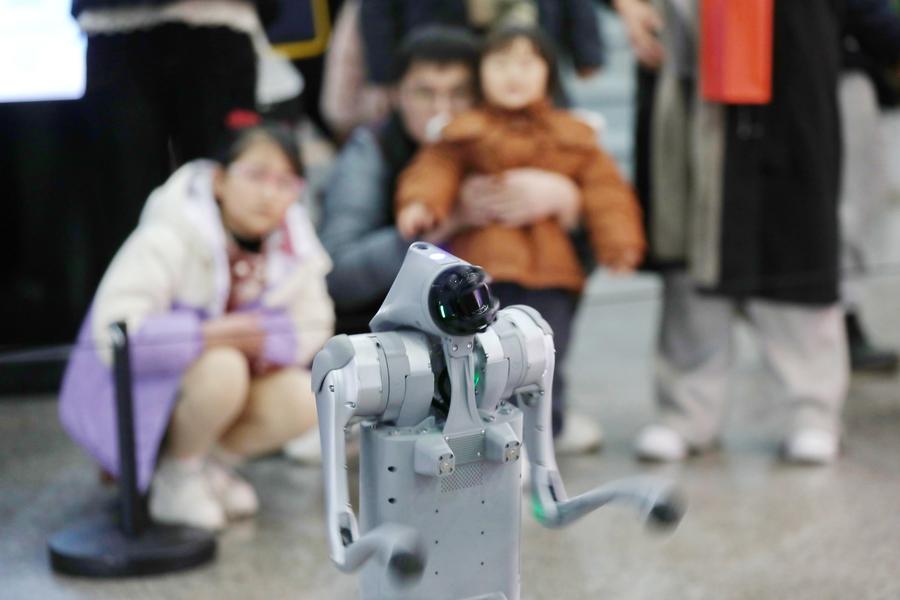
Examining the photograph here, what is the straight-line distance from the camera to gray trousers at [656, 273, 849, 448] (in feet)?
6.83

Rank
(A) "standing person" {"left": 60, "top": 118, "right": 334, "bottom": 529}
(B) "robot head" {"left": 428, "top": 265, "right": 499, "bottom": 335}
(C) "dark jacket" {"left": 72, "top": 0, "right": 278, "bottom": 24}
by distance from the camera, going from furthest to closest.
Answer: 1. (A) "standing person" {"left": 60, "top": 118, "right": 334, "bottom": 529}
2. (C) "dark jacket" {"left": 72, "top": 0, "right": 278, "bottom": 24}
3. (B) "robot head" {"left": 428, "top": 265, "right": 499, "bottom": 335}

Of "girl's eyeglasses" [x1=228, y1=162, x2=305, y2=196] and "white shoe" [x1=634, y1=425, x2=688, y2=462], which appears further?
"white shoe" [x1=634, y1=425, x2=688, y2=462]

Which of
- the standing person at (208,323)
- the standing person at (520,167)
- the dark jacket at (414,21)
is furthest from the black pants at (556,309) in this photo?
the dark jacket at (414,21)

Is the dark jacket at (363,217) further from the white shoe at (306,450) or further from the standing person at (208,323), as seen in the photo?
the white shoe at (306,450)

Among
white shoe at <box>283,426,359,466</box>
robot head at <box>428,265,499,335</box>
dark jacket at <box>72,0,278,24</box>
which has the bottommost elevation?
white shoe at <box>283,426,359,466</box>

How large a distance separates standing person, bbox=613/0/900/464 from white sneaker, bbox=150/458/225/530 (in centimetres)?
68

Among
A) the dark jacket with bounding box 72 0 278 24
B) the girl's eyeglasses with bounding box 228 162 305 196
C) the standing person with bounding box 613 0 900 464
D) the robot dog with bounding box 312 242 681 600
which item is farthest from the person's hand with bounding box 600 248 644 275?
the robot dog with bounding box 312 242 681 600

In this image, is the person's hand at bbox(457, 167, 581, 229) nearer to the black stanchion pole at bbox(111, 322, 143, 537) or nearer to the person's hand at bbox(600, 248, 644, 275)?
the person's hand at bbox(600, 248, 644, 275)

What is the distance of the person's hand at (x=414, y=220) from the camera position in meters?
1.73

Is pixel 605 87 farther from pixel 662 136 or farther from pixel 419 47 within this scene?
pixel 419 47

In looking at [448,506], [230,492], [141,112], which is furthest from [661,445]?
[448,506]

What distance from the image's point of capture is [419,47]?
5.99 feet

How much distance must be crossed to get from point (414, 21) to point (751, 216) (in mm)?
578

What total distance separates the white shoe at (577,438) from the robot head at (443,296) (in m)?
0.98
